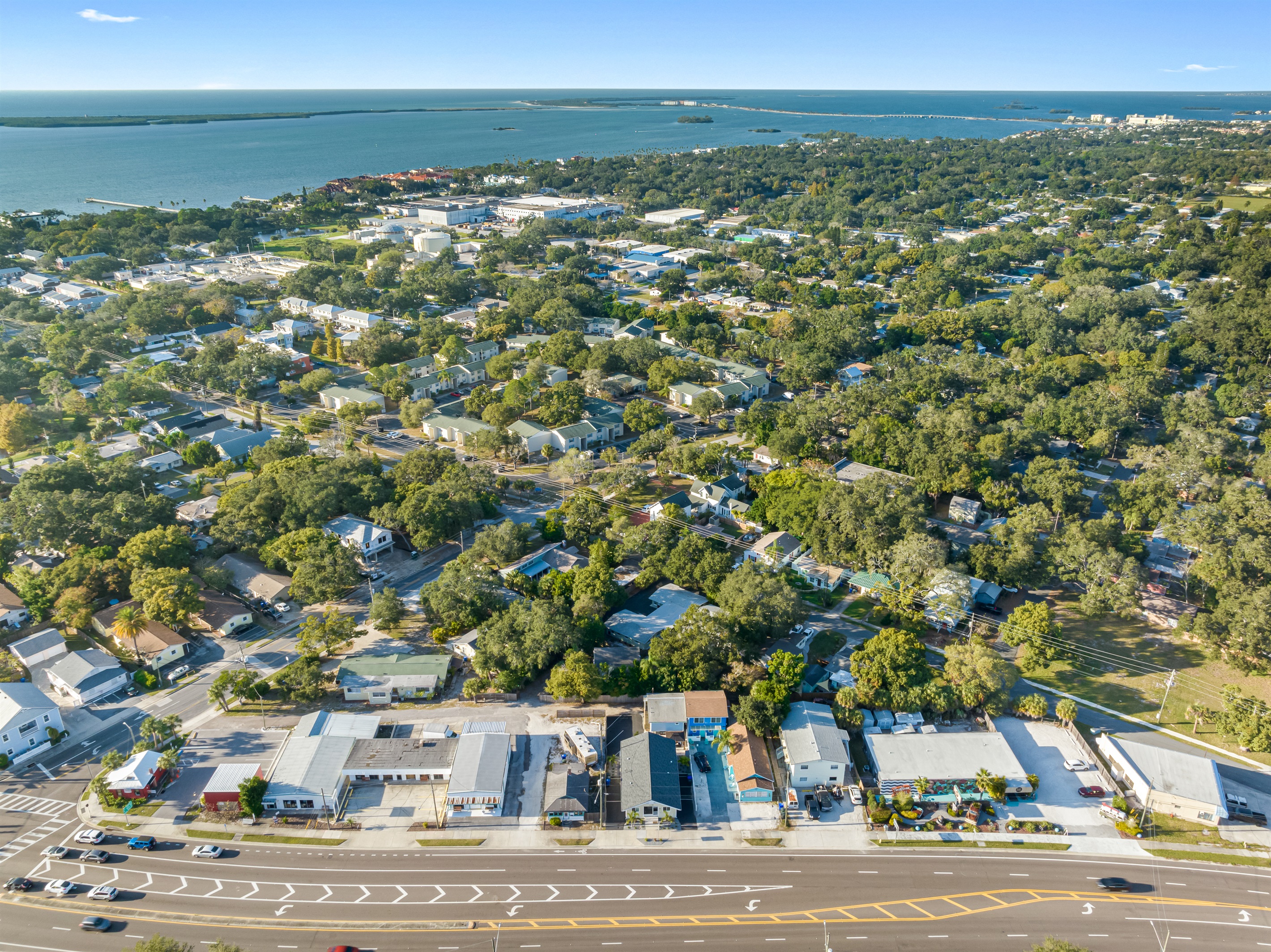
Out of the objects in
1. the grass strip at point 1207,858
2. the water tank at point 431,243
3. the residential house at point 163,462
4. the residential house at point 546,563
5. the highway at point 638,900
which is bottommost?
Result: the highway at point 638,900

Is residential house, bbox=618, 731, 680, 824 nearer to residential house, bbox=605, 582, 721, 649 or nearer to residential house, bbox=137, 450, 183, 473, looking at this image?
residential house, bbox=605, 582, 721, 649

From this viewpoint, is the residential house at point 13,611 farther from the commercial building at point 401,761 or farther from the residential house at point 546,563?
the residential house at point 546,563

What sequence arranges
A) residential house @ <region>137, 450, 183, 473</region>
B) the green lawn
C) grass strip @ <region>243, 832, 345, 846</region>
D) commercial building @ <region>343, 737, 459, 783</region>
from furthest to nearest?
residential house @ <region>137, 450, 183, 473</region>
the green lawn
commercial building @ <region>343, 737, 459, 783</region>
grass strip @ <region>243, 832, 345, 846</region>

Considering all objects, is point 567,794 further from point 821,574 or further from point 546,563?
point 821,574

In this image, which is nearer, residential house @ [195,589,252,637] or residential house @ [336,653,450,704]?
residential house @ [336,653,450,704]

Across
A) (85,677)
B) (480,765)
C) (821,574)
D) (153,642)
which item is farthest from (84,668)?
(821,574)

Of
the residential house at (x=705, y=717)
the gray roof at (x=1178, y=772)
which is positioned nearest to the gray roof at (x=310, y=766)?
the residential house at (x=705, y=717)

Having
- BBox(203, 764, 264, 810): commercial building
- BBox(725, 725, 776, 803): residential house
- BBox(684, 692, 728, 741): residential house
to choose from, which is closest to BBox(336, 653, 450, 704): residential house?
BBox(203, 764, 264, 810): commercial building
